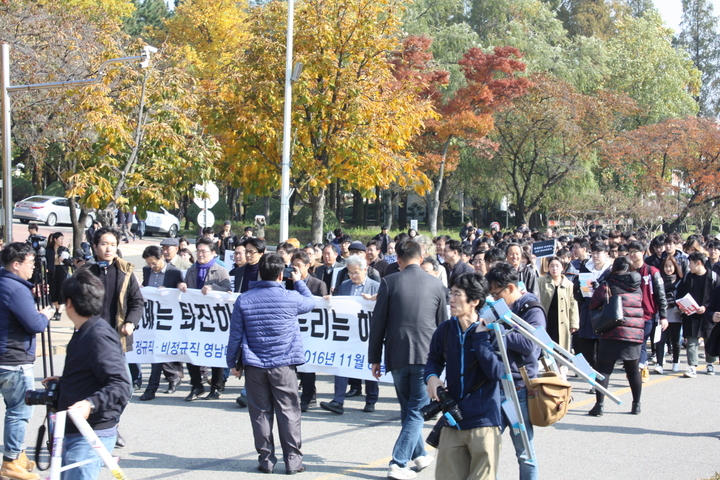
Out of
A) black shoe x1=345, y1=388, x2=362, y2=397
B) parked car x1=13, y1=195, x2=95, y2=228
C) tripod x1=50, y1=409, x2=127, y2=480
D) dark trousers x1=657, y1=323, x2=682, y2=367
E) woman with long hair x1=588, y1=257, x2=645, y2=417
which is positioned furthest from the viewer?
parked car x1=13, y1=195, x2=95, y2=228

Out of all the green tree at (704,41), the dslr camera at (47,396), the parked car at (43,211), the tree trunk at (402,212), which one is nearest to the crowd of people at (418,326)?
the dslr camera at (47,396)

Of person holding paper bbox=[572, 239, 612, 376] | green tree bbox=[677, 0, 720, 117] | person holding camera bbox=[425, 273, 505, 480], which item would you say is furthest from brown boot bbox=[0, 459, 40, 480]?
green tree bbox=[677, 0, 720, 117]

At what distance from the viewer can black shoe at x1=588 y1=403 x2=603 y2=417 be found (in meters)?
8.21

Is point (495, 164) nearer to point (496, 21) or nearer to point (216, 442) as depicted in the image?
point (496, 21)

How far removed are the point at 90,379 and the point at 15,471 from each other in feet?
7.20

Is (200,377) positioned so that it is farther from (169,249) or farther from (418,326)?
(418,326)

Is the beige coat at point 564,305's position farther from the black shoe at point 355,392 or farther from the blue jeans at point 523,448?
the blue jeans at point 523,448

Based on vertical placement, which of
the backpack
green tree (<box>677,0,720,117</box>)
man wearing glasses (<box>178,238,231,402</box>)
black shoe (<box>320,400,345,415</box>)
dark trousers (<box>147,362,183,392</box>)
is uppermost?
green tree (<box>677,0,720,117</box>)

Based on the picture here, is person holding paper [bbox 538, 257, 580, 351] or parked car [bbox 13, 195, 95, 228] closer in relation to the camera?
person holding paper [bbox 538, 257, 580, 351]

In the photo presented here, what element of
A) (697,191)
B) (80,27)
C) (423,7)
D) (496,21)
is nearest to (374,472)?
(80,27)

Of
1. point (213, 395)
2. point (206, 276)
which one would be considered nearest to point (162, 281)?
point (206, 276)

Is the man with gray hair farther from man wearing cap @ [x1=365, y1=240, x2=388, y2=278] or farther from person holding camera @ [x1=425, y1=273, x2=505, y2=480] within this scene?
person holding camera @ [x1=425, y1=273, x2=505, y2=480]

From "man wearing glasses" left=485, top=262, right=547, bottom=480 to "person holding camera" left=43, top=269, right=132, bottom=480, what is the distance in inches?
93.0

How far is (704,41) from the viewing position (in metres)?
57.2
